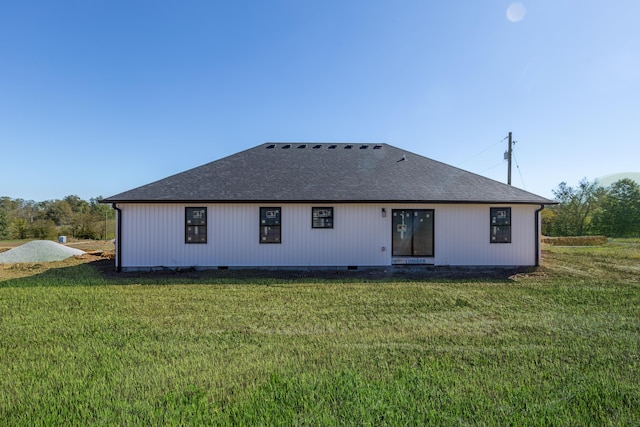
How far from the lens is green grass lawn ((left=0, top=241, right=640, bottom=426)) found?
8.88 ft

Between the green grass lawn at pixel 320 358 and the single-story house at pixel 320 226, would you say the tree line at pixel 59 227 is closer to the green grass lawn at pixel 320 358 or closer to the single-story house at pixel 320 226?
the single-story house at pixel 320 226

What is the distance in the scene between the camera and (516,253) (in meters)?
10.6

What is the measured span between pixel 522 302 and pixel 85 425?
734 centimetres

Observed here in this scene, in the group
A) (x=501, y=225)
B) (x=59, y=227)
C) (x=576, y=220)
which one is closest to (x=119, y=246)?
(x=501, y=225)

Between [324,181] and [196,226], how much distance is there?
15.9 ft

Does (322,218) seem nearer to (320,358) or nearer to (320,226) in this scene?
(320,226)

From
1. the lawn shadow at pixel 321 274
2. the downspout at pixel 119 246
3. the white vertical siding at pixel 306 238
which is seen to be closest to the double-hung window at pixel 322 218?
the white vertical siding at pixel 306 238

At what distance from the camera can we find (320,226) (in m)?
10.4

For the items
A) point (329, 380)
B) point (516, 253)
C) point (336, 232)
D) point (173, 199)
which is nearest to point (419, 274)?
point (336, 232)

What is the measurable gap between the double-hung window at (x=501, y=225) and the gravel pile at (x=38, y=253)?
17.6 meters

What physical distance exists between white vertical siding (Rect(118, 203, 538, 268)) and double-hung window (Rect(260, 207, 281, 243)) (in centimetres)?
17

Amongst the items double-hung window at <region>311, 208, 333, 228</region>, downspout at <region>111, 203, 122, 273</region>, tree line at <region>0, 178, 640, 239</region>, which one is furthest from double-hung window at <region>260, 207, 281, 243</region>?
tree line at <region>0, 178, 640, 239</region>

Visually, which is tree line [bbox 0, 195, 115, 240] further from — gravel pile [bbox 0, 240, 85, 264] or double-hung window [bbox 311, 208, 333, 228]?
double-hung window [bbox 311, 208, 333, 228]

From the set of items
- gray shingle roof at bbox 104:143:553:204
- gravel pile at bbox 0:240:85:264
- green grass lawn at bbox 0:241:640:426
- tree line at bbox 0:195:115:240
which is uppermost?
gray shingle roof at bbox 104:143:553:204
